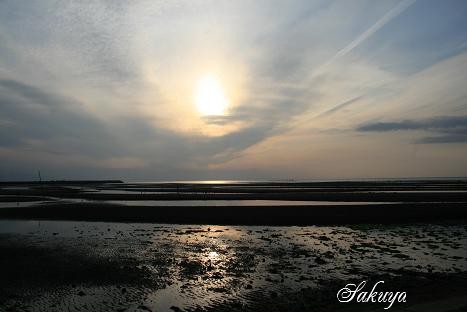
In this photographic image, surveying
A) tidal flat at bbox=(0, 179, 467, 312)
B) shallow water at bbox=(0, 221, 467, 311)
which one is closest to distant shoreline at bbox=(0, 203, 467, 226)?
tidal flat at bbox=(0, 179, 467, 312)

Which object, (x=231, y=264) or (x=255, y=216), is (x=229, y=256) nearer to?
(x=231, y=264)

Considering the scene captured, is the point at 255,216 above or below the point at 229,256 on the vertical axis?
above

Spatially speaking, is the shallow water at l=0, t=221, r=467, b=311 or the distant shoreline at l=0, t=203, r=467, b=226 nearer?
the shallow water at l=0, t=221, r=467, b=311

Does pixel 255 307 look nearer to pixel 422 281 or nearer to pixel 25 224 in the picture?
pixel 422 281

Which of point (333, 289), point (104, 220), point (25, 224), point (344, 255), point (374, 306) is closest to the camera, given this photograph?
point (374, 306)

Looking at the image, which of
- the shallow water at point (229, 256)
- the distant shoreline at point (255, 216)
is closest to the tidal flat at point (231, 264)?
the shallow water at point (229, 256)

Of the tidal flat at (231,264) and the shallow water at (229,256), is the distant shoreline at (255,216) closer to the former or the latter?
the tidal flat at (231,264)

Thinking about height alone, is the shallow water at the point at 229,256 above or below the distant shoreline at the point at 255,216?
below

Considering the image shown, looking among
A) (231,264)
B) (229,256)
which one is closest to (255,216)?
(229,256)

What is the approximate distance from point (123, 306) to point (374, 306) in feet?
25.2

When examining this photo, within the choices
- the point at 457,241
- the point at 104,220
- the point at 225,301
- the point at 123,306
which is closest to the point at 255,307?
the point at 225,301

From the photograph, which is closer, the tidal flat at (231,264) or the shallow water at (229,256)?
the tidal flat at (231,264)

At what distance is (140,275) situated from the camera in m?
15.6

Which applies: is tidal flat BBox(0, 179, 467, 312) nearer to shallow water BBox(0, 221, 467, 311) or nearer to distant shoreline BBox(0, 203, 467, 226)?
shallow water BBox(0, 221, 467, 311)
